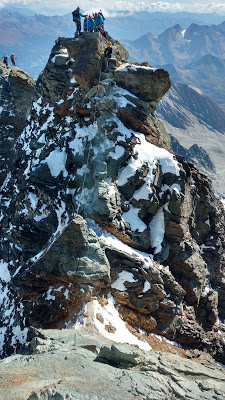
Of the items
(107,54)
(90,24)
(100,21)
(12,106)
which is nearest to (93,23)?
(90,24)

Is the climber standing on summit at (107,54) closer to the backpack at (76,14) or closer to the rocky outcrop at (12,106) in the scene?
the backpack at (76,14)

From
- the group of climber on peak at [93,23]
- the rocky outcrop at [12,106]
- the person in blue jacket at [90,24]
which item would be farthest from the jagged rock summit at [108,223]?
the rocky outcrop at [12,106]

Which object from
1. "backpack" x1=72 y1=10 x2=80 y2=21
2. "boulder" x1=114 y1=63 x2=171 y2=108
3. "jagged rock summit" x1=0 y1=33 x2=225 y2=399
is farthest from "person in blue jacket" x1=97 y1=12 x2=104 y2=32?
"boulder" x1=114 y1=63 x2=171 y2=108

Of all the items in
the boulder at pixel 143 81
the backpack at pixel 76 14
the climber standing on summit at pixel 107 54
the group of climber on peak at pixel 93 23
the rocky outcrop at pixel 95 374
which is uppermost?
the group of climber on peak at pixel 93 23

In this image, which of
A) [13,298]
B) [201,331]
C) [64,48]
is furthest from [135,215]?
[64,48]

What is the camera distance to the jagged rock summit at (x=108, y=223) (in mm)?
25312

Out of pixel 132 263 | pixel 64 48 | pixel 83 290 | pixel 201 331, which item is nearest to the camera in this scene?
pixel 83 290

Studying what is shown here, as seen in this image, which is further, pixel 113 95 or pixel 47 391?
pixel 113 95

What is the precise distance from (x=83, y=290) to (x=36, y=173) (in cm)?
1733

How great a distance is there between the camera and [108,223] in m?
28.9

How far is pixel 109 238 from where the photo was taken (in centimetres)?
2922

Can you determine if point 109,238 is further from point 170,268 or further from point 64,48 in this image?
point 64,48

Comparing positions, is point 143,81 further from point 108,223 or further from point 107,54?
point 108,223

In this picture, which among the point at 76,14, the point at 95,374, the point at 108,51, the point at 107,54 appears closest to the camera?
the point at 95,374
